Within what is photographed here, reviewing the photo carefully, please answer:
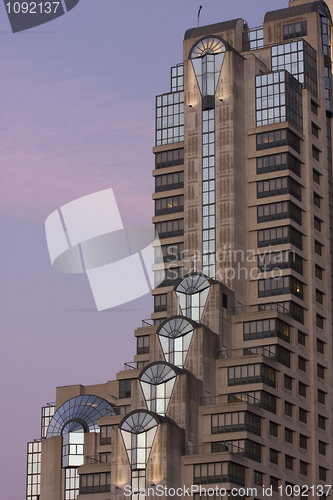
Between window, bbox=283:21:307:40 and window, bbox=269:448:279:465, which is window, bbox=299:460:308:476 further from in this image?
window, bbox=283:21:307:40

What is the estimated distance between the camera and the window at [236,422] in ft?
493

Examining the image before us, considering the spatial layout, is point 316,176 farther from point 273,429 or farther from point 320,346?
point 273,429

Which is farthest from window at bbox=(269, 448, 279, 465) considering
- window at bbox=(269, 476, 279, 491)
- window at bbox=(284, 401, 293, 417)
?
window at bbox=(284, 401, 293, 417)

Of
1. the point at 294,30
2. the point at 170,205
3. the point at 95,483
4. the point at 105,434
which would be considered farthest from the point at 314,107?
the point at 95,483

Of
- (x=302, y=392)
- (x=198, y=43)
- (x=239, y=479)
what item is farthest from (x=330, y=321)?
(x=198, y=43)

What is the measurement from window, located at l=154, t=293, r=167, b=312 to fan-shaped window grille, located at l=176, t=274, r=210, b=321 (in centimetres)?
1272

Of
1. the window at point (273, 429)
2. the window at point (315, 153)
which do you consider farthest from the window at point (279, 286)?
the window at point (315, 153)

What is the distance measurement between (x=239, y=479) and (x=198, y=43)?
228 ft

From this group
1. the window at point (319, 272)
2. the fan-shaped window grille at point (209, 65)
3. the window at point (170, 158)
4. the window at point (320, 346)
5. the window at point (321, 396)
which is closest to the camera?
the window at point (321, 396)

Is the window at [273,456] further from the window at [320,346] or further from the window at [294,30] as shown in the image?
the window at [294,30]

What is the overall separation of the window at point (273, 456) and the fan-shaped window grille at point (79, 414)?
29.8 metres

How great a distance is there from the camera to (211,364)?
158m

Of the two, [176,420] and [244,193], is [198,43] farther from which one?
[176,420]

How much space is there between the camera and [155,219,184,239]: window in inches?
6914
